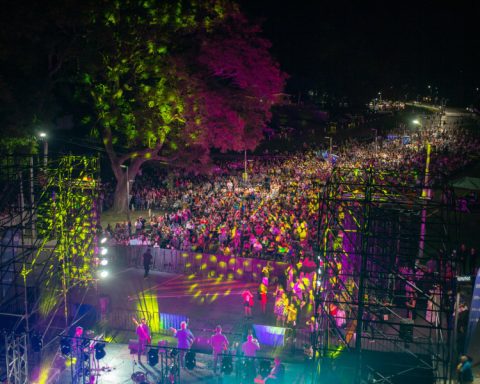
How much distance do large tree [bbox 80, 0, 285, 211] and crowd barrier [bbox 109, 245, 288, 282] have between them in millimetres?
Result: 6535

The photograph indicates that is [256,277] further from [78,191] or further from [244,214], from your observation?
[78,191]

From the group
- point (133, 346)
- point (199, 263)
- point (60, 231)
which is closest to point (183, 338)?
point (133, 346)

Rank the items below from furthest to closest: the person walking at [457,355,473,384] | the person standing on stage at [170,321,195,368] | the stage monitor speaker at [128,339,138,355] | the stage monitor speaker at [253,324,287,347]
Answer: the stage monitor speaker at [253,324,287,347] → the stage monitor speaker at [128,339,138,355] → the person standing on stage at [170,321,195,368] → the person walking at [457,355,473,384]

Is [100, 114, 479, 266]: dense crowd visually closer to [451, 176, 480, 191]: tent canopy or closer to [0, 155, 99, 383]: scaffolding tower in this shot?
[451, 176, 480, 191]: tent canopy

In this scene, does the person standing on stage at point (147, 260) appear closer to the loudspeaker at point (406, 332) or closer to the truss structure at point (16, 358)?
the truss structure at point (16, 358)

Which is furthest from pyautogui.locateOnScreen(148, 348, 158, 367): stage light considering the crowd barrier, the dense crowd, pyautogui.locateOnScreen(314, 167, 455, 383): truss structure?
the crowd barrier

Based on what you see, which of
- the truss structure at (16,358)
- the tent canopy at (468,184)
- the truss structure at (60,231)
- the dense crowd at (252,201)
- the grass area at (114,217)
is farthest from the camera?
the grass area at (114,217)

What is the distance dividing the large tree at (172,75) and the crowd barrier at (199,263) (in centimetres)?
654

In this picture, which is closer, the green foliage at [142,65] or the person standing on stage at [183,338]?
the person standing on stage at [183,338]

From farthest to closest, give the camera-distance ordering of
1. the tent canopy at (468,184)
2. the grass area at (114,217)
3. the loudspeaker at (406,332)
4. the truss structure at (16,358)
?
the grass area at (114,217), the tent canopy at (468,184), the loudspeaker at (406,332), the truss structure at (16,358)

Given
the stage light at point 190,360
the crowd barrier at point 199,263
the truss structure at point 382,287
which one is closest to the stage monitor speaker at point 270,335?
the truss structure at point 382,287

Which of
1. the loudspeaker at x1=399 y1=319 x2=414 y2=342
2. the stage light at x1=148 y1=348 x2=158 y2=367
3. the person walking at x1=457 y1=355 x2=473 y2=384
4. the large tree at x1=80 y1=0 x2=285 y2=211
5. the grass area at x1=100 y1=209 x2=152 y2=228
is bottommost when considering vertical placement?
the stage light at x1=148 y1=348 x2=158 y2=367

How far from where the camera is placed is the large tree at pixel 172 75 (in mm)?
24203

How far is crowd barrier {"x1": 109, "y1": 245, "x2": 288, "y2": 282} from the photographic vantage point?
61.8ft
